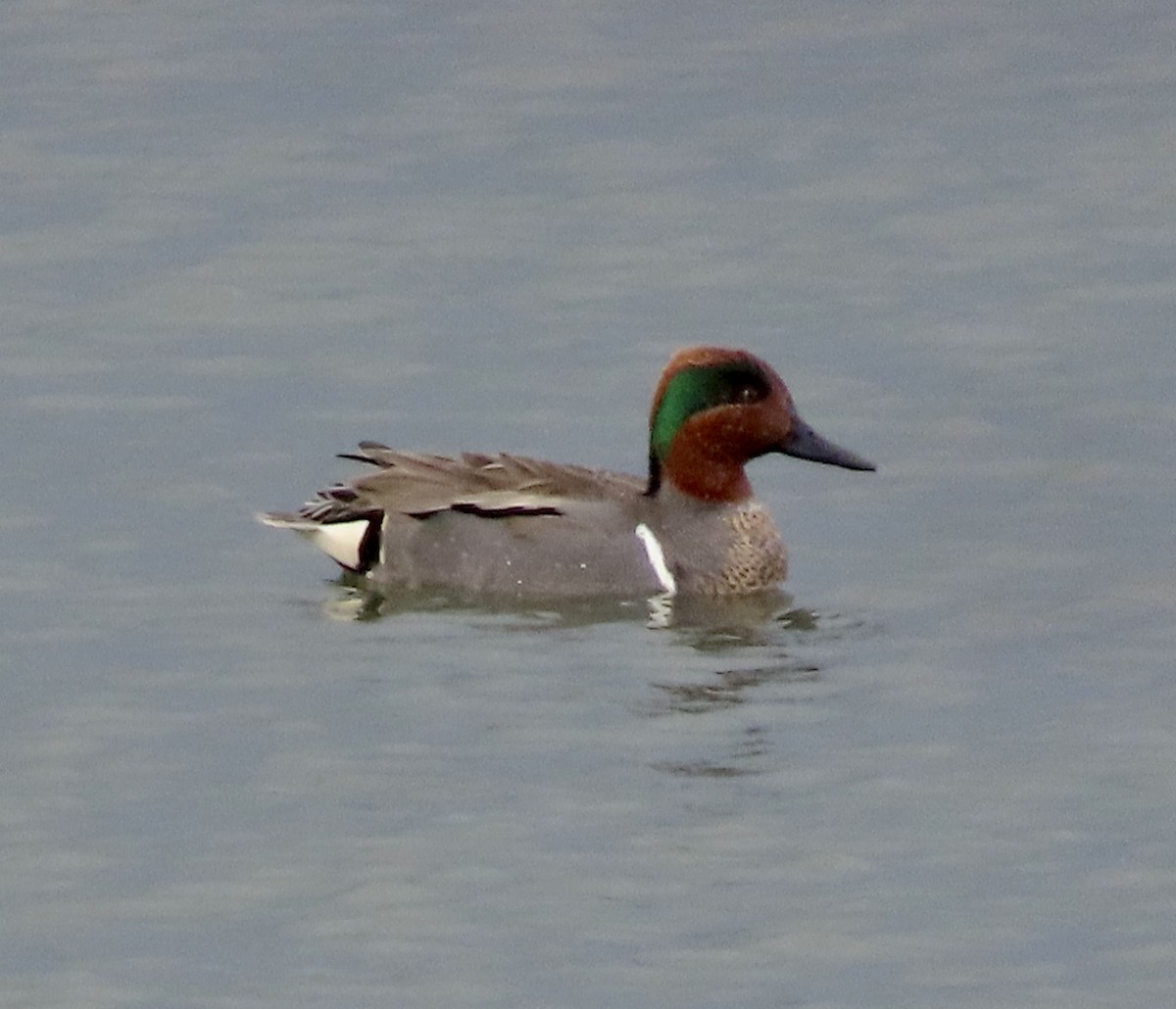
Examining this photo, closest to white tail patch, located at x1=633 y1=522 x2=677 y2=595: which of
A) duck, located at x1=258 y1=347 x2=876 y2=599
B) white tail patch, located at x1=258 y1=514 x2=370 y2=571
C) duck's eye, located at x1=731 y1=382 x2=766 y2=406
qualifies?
duck, located at x1=258 y1=347 x2=876 y2=599

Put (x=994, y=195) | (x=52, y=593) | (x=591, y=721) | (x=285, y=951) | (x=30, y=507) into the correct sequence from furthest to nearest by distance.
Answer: (x=994, y=195) < (x=30, y=507) < (x=52, y=593) < (x=591, y=721) < (x=285, y=951)

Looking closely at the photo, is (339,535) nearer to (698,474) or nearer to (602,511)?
(602,511)

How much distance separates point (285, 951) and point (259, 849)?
2.92 feet

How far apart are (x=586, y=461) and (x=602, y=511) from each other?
1641 millimetres

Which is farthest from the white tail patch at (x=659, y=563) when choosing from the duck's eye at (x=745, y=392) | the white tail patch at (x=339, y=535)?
the white tail patch at (x=339, y=535)

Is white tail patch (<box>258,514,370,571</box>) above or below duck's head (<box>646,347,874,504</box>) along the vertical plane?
below

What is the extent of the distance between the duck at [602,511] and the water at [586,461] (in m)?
0.29

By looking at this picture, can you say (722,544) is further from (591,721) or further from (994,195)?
(994,195)

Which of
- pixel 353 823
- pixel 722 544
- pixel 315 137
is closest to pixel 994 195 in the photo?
pixel 315 137

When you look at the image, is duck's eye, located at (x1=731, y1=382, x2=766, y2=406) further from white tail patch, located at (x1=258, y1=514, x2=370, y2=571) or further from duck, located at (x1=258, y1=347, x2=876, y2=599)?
white tail patch, located at (x1=258, y1=514, x2=370, y2=571)

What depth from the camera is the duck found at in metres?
14.7

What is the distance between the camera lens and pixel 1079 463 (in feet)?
52.7

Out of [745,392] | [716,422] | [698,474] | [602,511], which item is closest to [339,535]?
[602,511]

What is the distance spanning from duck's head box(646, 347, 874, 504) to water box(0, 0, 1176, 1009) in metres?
0.50
